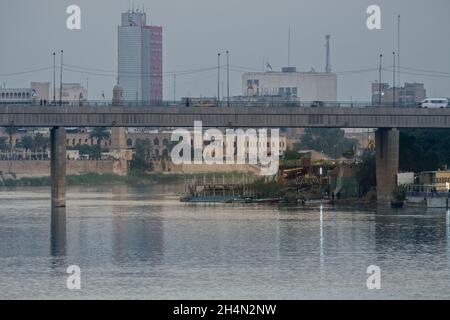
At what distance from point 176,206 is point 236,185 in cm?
2306

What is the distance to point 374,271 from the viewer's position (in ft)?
283

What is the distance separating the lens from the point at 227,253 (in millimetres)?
98375

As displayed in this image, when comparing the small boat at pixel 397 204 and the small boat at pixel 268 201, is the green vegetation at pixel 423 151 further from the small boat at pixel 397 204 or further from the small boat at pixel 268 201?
the small boat at pixel 397 204

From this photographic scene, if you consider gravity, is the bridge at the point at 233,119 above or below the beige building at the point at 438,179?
above

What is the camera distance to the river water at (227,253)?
3103 inches

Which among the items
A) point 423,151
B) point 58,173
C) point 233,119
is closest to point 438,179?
point 233,119

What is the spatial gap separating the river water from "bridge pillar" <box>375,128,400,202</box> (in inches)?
368

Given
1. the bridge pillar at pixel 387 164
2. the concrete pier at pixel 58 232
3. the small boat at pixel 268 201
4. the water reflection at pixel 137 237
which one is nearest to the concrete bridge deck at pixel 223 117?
the bridge pillar at pixel 387 164

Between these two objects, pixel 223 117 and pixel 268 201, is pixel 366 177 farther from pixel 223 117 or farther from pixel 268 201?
pixel 223 117

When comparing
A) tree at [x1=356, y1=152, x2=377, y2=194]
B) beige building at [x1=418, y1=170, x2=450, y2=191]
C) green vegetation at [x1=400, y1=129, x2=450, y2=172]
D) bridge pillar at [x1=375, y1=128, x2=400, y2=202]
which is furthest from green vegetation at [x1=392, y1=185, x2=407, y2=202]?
tree at [x1=356, y1=152, x2=377, y2=194]

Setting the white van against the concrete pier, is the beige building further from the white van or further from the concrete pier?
the concrete pier

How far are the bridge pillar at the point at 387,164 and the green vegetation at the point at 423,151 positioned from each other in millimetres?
11860

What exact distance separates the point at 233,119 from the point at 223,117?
3.43 feet
